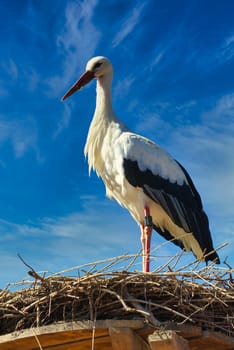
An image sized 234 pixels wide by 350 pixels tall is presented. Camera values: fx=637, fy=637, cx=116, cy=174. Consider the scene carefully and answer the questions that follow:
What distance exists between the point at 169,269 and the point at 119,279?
40 centimetres

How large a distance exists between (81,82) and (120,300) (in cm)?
399

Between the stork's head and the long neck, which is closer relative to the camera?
the long neck

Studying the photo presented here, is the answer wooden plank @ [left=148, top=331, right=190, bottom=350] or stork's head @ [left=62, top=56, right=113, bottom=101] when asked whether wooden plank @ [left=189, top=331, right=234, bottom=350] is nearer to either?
wooden plank @ [left=148, top=331, right=190, bottom=350]

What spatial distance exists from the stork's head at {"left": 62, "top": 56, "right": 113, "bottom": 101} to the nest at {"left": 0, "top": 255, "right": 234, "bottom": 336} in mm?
3593

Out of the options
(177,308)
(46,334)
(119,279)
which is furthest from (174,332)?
(46,334)

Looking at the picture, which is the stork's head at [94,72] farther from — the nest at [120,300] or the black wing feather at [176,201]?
the nest at [120,300]

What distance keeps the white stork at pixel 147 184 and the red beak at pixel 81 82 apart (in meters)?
0.62

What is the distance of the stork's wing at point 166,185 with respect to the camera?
21.6ft

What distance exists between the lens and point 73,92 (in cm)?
762

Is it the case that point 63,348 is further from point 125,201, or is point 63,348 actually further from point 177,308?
point 125,201

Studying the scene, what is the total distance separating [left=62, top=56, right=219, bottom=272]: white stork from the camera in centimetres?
659

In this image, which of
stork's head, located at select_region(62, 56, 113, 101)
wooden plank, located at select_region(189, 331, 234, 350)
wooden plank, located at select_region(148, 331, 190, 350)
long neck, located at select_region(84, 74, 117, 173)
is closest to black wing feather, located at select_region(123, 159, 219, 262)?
long neck, located at select_region(84, 74, 117, 173)

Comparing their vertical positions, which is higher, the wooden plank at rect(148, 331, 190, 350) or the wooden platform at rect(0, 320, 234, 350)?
the wooden platform at rect(0, 320, 234, 350)

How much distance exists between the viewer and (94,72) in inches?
301
